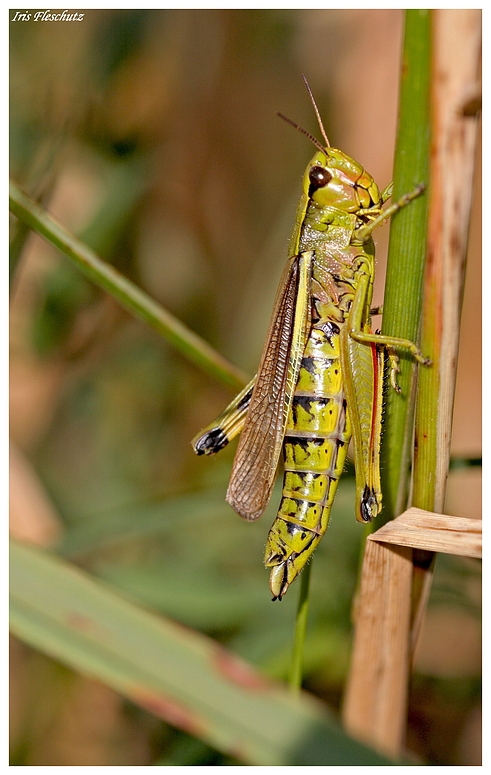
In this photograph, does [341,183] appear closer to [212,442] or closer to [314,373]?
[314,373]

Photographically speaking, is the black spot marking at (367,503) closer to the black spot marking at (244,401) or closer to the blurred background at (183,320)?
the black spot marking at (244,401)

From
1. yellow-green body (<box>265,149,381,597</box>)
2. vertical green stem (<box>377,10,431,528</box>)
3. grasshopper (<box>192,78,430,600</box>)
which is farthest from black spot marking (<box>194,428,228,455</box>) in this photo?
vertical green stem (<box>377,10,431,528</box>)

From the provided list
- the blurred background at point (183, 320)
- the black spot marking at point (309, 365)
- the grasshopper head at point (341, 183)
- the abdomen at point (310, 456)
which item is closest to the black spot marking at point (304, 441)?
the abdomen at point (310, 456)

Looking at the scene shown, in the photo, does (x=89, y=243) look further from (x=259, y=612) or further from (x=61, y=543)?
(x=259, y=612)

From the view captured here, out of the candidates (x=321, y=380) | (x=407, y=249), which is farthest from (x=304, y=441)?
(x=407, y=249)
